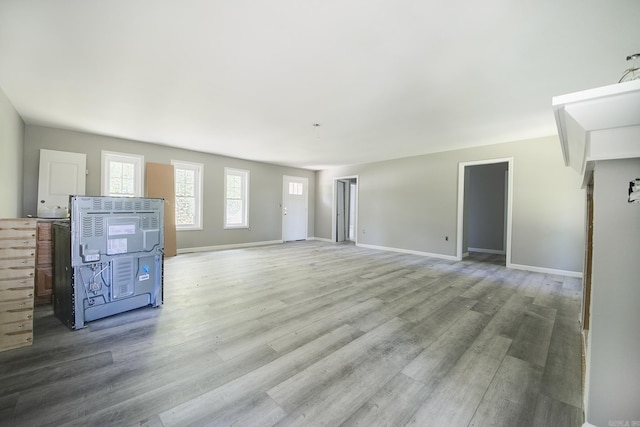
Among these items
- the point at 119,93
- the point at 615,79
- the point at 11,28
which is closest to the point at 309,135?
the point at 119,93

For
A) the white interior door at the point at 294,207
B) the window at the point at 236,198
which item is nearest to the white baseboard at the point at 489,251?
the white interior door at the point at 294,207

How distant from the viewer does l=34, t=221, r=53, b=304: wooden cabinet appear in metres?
2.83

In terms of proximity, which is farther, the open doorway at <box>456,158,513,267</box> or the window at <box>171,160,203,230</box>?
the open doorway at <box>456,158,513,267</box>

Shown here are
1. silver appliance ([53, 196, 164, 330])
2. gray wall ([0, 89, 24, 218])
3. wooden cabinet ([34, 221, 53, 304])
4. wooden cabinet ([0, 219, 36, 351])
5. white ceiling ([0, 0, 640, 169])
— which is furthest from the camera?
gray wall ([0, 89, 24, 218])

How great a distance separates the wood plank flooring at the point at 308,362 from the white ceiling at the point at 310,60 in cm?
252

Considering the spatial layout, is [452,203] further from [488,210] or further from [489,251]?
[489,251]

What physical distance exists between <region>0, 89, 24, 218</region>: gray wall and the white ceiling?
0.70ft

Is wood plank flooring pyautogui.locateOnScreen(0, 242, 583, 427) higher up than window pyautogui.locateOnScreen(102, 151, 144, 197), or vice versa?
window pyautogui.locateOnScreen(102, 151, 144, 197)

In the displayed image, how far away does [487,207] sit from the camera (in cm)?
705

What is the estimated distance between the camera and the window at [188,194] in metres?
Answer: 6.02

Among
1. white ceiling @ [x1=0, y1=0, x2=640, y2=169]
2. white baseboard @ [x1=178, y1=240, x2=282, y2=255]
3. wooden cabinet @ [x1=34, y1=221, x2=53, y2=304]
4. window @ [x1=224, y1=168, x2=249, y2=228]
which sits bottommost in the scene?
white baseboard @ [x1=178, y1=240, x2=282, y2=255]

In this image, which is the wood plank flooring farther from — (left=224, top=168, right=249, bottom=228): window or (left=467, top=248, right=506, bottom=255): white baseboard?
(left=224, top=168, right=249, bottom=228): window

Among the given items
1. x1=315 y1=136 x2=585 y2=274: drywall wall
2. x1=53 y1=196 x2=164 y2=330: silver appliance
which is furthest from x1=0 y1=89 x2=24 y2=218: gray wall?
x1=315 y1=136 x2=585 y2=274: drywall wall

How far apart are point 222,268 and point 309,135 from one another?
2.98m
